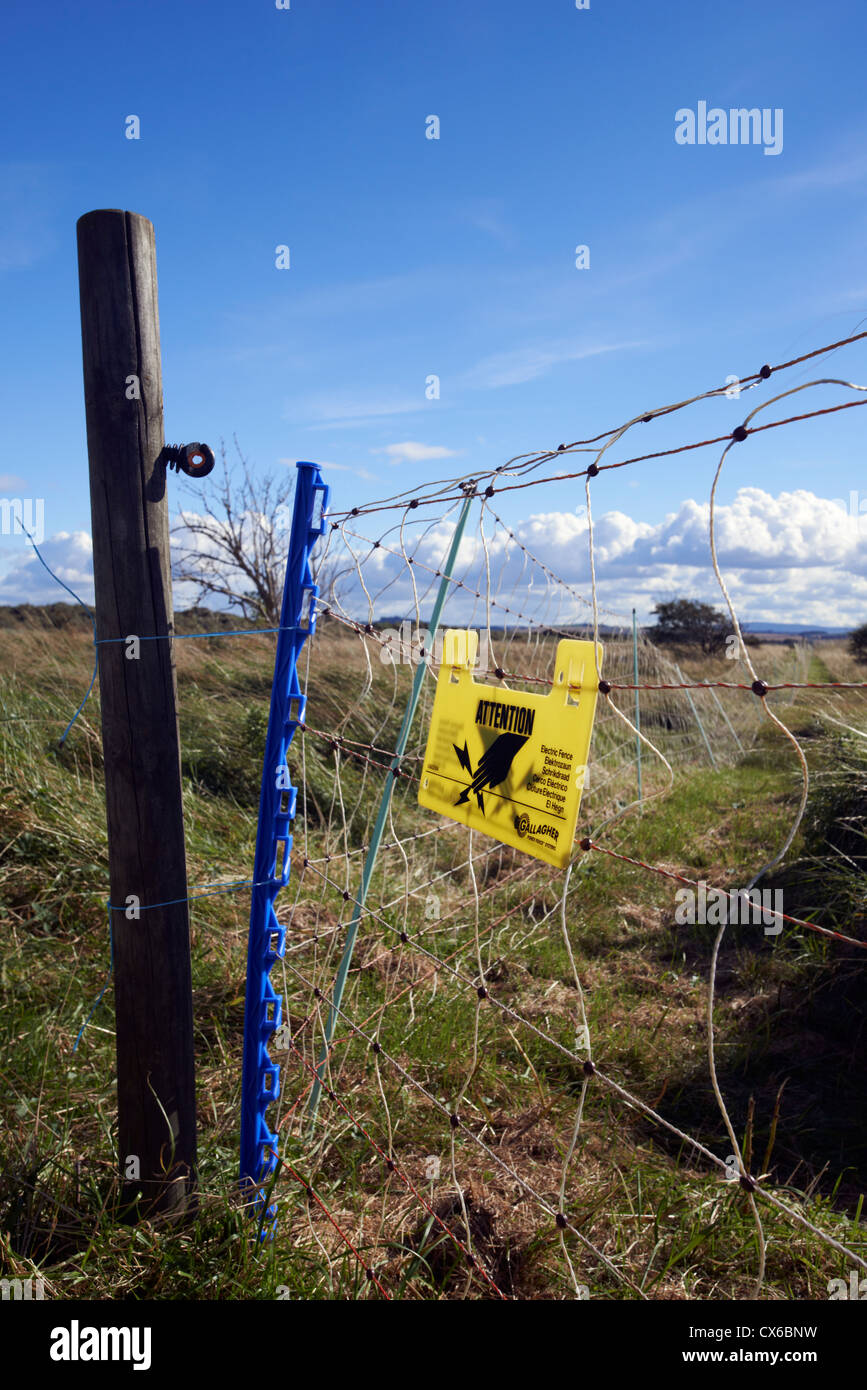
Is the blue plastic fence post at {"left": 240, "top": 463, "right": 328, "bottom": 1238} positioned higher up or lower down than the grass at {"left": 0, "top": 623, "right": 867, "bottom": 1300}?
higher up

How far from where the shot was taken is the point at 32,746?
14.5 ft

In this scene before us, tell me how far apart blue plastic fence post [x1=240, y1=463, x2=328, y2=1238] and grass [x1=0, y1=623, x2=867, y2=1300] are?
135 millimetres

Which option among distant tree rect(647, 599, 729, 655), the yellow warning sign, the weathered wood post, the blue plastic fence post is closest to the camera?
the yellow warning sign

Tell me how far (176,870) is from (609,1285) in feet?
4.29

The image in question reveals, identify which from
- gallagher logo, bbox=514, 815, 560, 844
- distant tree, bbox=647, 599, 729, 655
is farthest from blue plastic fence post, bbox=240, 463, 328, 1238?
distant tree, bbox=647, 599, 729, 655

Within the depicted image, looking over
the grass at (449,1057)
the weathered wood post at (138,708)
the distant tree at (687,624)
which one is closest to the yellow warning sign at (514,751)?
the grass at (449,1057)

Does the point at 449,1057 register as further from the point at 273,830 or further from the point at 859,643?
the point at 859,643

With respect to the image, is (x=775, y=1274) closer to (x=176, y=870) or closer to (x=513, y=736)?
(x=513, y=736)

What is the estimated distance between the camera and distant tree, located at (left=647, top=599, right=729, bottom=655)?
21750mm

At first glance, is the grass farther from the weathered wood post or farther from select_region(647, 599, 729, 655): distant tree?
select_region(647, 599, 729, 655): distant tree

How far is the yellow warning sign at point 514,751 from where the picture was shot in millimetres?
1378

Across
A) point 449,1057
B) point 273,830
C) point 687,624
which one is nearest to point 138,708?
point 273,830

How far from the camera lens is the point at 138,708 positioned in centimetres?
170
